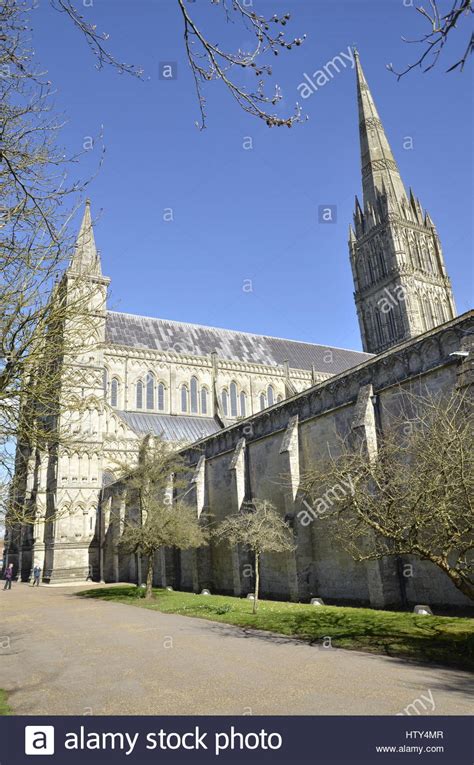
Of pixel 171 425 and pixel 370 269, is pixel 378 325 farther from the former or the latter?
pixel 171 425

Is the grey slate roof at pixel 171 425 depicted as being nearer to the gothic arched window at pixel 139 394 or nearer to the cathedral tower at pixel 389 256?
the gothic arched window at pixel 139 394

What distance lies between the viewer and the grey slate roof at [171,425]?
40.8m

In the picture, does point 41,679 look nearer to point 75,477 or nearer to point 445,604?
point 445,604

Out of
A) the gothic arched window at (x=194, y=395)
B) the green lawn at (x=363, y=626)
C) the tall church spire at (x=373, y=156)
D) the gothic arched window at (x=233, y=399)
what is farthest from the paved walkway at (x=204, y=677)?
the tall church spire at (x=373, y=156)

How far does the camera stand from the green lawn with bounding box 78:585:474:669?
981cm

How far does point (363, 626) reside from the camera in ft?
41.5

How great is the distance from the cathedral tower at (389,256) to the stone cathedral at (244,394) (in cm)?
17

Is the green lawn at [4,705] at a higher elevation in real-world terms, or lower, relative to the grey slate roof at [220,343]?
lower

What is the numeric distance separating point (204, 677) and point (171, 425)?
3431 cm

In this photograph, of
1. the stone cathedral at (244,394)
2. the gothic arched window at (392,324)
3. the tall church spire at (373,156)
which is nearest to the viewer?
the stone cathedral at (244,394)

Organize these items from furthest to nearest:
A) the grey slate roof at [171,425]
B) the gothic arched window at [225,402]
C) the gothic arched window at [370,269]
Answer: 1. the gothic arched window at [370,269]
2. the gothic arched window at [225,402]
3. the grey slate roof at [171,425]

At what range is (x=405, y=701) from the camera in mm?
6660
